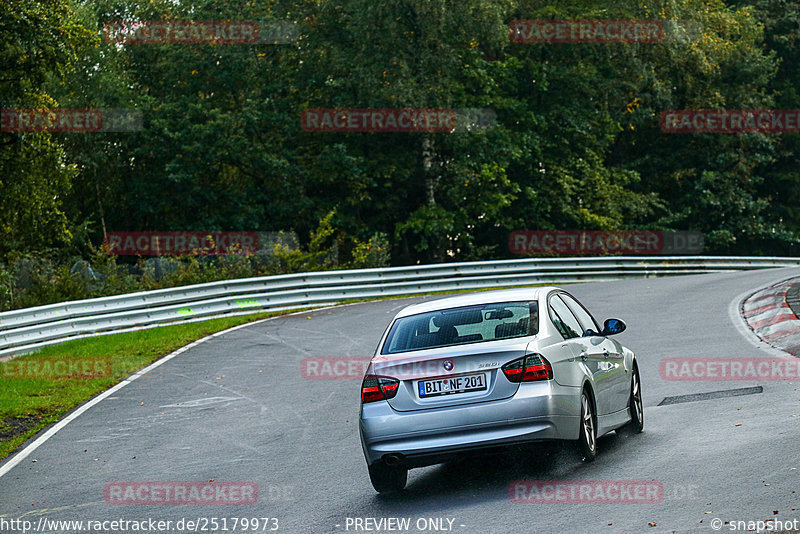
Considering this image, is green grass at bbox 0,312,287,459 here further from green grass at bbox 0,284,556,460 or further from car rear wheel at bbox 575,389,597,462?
car rear wheel at bbox 575,389,597,462

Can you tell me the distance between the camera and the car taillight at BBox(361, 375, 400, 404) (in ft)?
25.8

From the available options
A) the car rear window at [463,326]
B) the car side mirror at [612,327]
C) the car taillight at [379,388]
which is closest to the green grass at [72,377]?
the car taillight at [379,388]

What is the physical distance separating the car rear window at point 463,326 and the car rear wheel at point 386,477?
2.92ft

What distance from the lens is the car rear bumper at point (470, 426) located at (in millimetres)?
7629

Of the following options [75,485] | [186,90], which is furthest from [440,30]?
[75,485]

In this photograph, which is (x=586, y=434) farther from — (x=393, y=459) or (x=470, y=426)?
(x=393, y=459)

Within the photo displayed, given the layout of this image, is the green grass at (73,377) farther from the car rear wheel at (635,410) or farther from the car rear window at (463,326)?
the car rear wheel at (635,410)

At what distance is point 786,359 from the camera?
1302 centimetres

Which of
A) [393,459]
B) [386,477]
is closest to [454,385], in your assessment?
[393,459]

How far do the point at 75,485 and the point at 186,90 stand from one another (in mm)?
34999

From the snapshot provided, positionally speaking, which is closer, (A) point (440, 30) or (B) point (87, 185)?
(A) point (440, 30)

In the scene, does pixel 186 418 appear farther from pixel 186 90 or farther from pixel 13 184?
pixel 186 90

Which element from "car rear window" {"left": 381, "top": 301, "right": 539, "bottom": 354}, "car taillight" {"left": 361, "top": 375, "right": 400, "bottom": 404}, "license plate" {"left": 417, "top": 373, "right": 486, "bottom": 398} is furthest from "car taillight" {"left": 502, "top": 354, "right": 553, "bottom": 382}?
"car taillight" {"left": 361, "top": 375, "right": 400, "bottom": 404}

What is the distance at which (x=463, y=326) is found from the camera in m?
8.24
